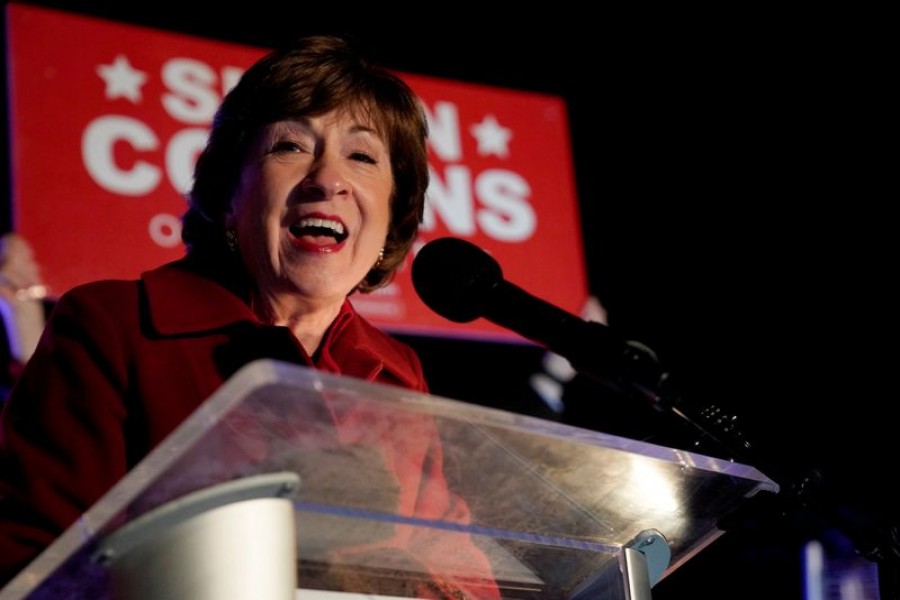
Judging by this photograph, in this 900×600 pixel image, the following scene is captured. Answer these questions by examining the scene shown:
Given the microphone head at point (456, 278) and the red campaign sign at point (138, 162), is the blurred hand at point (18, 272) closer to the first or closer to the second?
the red campaign sign at point (138, 162)

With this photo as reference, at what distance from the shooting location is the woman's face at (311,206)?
5.62ft

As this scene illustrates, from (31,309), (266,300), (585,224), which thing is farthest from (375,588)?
(585,224)

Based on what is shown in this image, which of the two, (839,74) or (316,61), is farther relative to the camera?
(839,74)

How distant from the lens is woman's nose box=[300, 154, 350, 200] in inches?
67.7

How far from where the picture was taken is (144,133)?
12.4 ft

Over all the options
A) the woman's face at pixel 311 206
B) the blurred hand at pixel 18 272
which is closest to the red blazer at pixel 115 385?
the woman's face at pixel 311 206

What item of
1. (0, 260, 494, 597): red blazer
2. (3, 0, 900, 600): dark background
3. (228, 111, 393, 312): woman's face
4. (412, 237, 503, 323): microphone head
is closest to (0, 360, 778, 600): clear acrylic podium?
(0, 260, 494, 597): red blazer

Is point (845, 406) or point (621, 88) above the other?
point (621, 88)

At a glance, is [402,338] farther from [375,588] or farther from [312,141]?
[375,588]

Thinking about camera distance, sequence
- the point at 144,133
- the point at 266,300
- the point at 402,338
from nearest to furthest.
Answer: the point at 266,300, the point at 144,133, the point at 402,338

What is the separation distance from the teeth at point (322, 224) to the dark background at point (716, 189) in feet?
8.16

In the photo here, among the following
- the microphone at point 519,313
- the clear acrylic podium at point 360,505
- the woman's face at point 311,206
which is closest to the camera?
the clear acrylic podium at point 360,505

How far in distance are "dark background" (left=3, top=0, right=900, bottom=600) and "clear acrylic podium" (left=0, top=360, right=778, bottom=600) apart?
2900 millimetres

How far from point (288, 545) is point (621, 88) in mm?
4503
